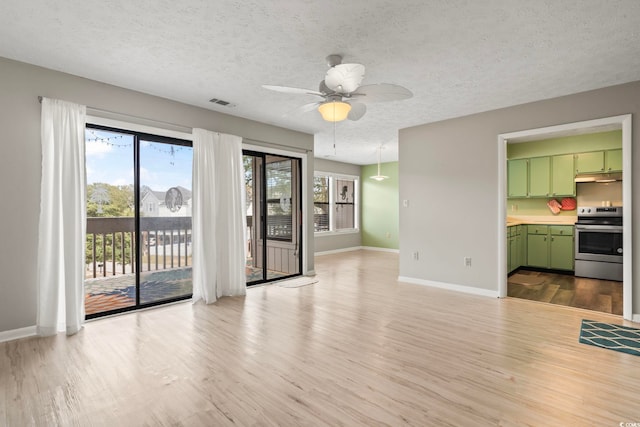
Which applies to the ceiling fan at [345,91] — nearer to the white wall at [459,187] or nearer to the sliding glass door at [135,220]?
the sliding glass door at [135,220]

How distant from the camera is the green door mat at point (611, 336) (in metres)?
2.86

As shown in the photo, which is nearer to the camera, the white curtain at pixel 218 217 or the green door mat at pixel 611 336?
the green door mat at pixel 611 336

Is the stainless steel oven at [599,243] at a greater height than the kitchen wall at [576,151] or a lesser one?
lesser

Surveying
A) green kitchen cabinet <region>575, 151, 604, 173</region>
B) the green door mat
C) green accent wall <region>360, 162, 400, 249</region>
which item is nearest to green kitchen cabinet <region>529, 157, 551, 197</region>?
green kitchen cabinet <region>575, 151, 604, 173</region>

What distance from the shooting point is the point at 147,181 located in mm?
4055

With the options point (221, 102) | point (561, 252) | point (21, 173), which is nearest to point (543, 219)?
point (561, 252)

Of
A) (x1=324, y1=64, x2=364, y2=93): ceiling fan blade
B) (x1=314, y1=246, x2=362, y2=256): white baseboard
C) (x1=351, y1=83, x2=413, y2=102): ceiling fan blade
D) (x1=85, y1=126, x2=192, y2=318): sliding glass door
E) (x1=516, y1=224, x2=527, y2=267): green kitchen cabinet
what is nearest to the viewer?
(x1=324, y1=64, x2=364, y2=93): ceiling fan blade

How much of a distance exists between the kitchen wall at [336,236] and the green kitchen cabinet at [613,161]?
579 cm

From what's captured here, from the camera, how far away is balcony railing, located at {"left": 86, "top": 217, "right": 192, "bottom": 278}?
3895mm

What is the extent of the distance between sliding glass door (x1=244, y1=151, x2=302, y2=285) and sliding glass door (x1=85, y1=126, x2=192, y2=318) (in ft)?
4.02

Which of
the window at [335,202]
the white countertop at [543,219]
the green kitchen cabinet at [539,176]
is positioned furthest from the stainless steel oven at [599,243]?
the window at [335,202]

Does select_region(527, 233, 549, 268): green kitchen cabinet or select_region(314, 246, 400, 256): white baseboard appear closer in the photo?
select_region(527, 233, 549, 268): green kitchen cabinet

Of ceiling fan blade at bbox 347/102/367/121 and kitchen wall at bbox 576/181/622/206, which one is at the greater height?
ceiling fan blade at bbox 347/102/367/121

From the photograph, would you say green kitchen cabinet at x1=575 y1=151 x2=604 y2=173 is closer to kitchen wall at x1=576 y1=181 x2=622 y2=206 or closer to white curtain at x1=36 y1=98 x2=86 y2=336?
kitchen wall at x1=576 y1=181 x2=622 y2=206
